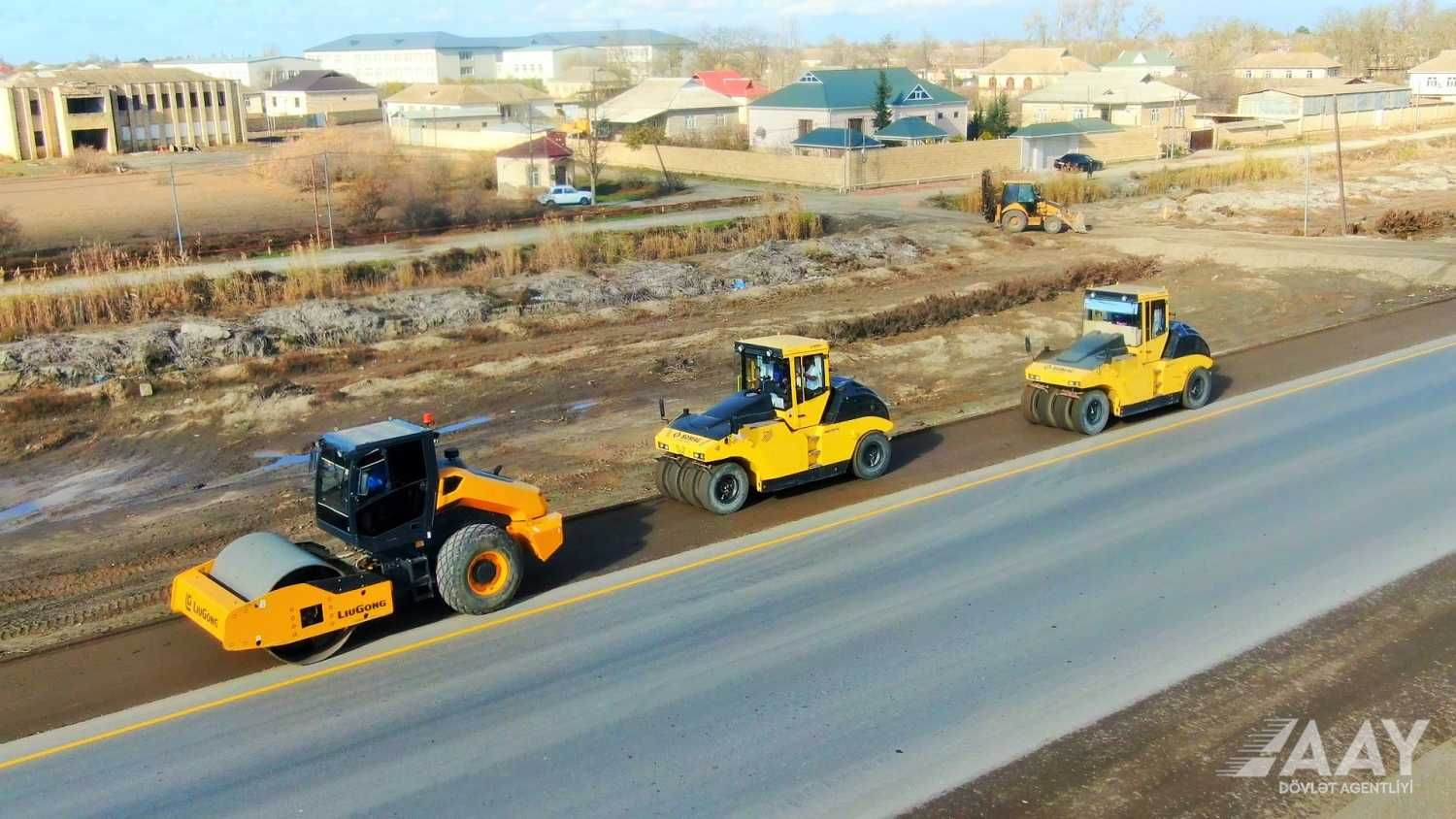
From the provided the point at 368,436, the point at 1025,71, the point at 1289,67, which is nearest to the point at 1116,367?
the point at 368,436

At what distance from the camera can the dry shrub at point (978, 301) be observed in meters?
28.7

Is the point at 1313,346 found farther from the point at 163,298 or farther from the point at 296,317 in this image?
the point at 163,298

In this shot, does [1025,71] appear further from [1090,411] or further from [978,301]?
[1090,411]

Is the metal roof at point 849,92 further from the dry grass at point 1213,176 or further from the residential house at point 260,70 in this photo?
the residential house at point 260,70

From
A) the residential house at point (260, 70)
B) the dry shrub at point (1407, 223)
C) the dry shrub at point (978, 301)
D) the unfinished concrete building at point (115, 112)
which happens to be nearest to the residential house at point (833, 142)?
the dry shrub at point (1407, 223)

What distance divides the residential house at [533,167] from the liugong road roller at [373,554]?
43.6 m

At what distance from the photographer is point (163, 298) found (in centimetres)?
2967

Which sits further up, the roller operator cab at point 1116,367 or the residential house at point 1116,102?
the residential house at point 1116,102

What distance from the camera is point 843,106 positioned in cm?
6894

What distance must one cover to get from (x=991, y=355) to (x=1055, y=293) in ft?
22.9

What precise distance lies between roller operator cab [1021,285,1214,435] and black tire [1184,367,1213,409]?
37mm

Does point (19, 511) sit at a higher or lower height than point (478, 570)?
lower

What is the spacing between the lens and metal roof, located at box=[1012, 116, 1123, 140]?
64500mm

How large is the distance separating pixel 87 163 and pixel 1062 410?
2677 inches
